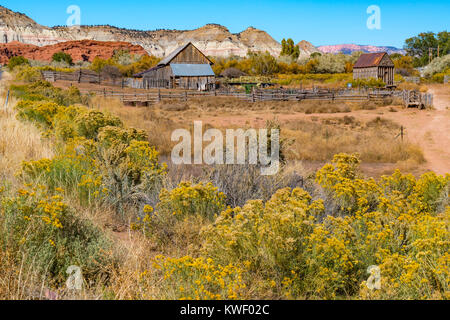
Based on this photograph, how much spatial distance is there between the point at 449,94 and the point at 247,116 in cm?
2317

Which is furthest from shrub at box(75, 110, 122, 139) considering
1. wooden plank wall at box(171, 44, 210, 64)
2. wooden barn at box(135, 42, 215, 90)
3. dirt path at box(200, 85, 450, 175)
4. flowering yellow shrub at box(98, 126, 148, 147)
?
wooden plank wall at box(171, 44, 210, 64)

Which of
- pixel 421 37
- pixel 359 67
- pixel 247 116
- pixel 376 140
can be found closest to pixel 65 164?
pixel 376 140

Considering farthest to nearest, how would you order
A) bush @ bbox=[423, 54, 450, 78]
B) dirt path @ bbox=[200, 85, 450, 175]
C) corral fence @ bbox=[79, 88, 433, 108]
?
1. bush @ bbox=[423, 54, 450, 78]
2. corral fence @ bbox=[79, 88, 433, 108]
3. dirt path @ bbox=[200, 85, 450, 175]

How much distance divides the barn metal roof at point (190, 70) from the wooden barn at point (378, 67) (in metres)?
19.2

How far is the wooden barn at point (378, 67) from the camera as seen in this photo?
5175 cm

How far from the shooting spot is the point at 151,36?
16362cm

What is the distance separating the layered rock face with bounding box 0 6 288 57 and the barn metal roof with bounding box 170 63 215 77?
252ft

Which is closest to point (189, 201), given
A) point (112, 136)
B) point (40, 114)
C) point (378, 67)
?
point (112, 136)

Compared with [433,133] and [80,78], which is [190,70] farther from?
[433,133]

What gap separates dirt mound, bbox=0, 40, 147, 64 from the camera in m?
119

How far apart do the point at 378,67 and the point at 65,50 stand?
10124 cm

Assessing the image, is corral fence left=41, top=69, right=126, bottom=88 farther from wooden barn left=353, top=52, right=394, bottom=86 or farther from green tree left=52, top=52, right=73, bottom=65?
green tree left=52, top=52, right=73, bottom=65

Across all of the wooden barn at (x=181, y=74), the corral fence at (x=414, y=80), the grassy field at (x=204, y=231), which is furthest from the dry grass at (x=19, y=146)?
the corral fence at (x=414, y=80)
